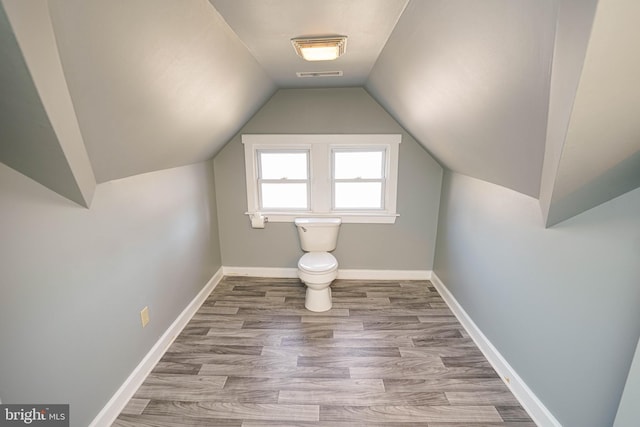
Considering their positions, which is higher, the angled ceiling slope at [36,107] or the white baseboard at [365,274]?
the angled ceiling slope at [36,107]

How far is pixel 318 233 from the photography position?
2869 millimetres

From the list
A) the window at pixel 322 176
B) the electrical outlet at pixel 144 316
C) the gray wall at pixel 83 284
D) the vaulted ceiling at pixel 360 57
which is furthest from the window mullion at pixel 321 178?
the electrical outlet at pixel 144 316

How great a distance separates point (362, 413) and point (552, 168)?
1.53 metres

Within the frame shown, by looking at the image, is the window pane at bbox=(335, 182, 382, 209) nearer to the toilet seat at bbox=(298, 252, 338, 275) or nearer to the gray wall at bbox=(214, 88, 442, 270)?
the gray wall at bbox=(214, 88, 442, 270)

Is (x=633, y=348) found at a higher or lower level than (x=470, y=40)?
lower

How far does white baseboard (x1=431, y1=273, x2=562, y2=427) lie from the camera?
1.52 metres

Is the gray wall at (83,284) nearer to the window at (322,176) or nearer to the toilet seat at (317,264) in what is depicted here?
the window at (322,176)

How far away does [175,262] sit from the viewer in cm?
230

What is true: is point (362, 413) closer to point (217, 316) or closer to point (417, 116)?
point (217, 316)

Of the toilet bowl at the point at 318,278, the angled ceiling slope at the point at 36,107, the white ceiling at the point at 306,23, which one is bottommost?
the toilet bowl at the point at 318,278

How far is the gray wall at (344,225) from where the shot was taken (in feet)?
9.29

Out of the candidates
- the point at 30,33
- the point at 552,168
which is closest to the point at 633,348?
the point at 552,168

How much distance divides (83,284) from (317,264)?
5.35 ft

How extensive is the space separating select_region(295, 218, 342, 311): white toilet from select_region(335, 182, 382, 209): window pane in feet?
0.96
